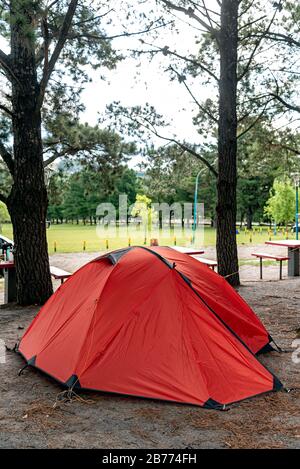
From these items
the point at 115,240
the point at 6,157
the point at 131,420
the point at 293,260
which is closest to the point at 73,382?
the point at 131,420

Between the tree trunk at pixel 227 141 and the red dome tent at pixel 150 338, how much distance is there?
5.43m

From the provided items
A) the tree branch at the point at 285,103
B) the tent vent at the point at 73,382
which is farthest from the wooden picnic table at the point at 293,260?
the tent vent at the point at 73,382

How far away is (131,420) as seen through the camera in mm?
4234

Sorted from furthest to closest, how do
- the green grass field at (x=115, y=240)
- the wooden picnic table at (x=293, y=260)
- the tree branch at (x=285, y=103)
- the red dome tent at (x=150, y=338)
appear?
the green grass field at (x=115, y=240) < the wooden picnic table at (x=293, y=260) < the tree branch at (x=285, y=103) < the red dome tent at (x=150, y=338)

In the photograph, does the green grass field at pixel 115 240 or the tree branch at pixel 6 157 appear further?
the green grass field at pixel 115 240

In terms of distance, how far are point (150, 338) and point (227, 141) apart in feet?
23.5

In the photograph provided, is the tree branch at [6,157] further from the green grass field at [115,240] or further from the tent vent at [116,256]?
the green grass field at [115,240]

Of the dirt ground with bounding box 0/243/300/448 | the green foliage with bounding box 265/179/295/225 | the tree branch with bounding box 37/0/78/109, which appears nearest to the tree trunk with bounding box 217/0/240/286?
the tree branch with bounding box 37/0/78/109

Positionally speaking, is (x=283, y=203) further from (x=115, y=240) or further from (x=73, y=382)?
(x=73, y=382)

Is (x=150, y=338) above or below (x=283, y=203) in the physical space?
below

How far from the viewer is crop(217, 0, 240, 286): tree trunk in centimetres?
1078

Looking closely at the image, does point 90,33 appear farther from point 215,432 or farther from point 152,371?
point 215,432

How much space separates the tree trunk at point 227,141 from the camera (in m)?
10.8

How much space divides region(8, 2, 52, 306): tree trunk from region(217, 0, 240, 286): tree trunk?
4170 mm
